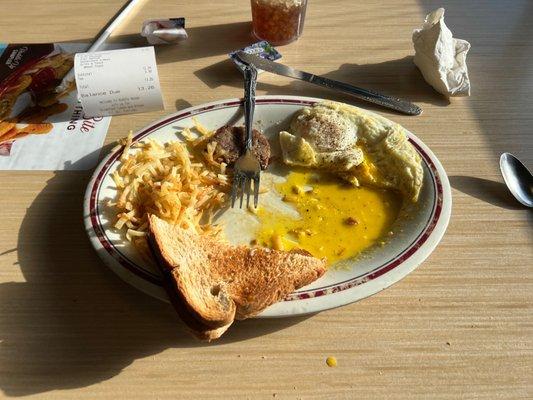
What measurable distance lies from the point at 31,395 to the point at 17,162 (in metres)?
0.74

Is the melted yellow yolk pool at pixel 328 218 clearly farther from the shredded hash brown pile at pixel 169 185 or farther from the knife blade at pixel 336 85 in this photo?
the knife blade at pixel 336 85

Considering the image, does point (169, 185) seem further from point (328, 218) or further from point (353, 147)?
point (353, 147)

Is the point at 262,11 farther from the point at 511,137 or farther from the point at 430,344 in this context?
the point at 430,344

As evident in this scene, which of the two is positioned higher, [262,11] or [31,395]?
[262,11]

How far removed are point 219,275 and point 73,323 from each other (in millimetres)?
319

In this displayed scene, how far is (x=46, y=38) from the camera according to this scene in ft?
6.10

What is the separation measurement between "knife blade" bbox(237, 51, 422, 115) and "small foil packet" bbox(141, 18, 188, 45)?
0.33 metres

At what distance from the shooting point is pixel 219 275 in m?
0.97

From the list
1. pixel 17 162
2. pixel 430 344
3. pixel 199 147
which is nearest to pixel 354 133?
pixel 199 147

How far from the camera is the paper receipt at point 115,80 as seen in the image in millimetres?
1404

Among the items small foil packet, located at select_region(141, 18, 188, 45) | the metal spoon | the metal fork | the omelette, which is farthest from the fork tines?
small foil packet, located at select_region(141, 18, 188, 45)

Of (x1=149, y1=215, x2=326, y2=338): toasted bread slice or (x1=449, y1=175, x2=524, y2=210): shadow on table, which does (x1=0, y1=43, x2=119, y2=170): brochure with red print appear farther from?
(x1=449, y1=175, x2=524, y2=210): shadow on table

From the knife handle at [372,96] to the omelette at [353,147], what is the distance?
0.51 ft

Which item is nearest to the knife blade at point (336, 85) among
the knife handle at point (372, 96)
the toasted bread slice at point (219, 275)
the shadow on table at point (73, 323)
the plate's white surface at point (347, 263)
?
the knife handle at point (372, 96)
